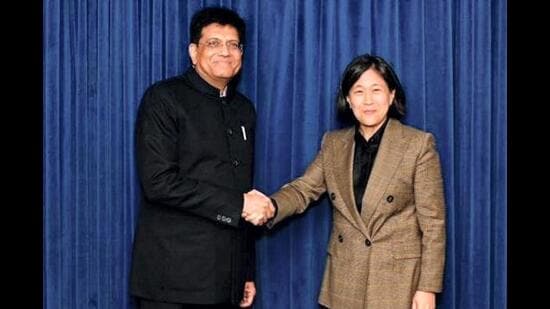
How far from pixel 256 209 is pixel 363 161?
388mm

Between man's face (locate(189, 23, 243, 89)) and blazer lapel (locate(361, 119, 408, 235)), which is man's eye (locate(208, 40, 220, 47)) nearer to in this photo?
man's face (locate(189, 23, 243, 89))

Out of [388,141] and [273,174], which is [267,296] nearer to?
[273,174]

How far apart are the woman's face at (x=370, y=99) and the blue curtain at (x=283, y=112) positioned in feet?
1.21

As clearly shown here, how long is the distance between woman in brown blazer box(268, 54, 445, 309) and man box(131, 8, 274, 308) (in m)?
0.30

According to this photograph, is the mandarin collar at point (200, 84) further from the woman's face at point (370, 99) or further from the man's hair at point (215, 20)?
the woman's face at point (370, 99)

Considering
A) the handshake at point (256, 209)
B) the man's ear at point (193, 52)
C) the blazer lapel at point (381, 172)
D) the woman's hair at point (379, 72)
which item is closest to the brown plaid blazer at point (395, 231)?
the blazer lapel at point (381, 172)

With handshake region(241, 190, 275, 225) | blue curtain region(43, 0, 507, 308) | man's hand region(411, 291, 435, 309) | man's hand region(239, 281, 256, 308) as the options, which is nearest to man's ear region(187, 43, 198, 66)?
blue curtain region(43, 0, 507, 308)

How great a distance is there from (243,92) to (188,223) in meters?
0.64

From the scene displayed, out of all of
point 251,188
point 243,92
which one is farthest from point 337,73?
point 251,188

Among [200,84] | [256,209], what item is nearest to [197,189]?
[256,209]

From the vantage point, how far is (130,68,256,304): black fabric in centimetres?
241

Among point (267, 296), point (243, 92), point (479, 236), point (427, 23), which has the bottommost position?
point (267, 296)

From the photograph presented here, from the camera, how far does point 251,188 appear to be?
264cm

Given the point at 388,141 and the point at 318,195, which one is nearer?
the point at 388,141
